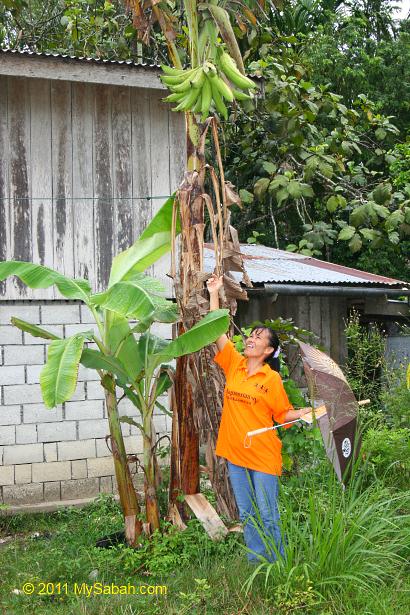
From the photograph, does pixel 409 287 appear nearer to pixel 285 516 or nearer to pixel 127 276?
pixel 127 276

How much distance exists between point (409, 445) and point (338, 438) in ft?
4.45

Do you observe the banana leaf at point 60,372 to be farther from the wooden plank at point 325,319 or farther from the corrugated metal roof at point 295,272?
the wooden plank at point 325,319

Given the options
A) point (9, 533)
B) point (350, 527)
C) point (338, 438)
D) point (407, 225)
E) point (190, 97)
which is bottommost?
point (9, 533)

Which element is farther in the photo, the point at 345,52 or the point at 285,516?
the point at 345,52

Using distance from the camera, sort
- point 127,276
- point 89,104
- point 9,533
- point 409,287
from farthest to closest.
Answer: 1. point 409,287
2. point 89,104
3. point 9,533
4. point 127,276

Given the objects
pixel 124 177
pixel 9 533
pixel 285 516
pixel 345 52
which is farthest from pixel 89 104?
pixel 345 52

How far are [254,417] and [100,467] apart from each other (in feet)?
10.2

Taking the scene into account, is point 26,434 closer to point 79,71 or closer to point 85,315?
point 85,315

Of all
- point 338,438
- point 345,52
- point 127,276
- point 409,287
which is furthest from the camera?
point 345,52

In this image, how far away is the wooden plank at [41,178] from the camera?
24.8 feet

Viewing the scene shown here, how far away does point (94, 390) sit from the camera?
7.84m

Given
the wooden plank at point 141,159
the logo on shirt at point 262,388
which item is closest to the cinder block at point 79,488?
the wooden plank at point 141,159

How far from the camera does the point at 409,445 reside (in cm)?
633

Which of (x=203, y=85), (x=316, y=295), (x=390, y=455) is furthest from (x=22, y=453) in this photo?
(x=203, y=85)
